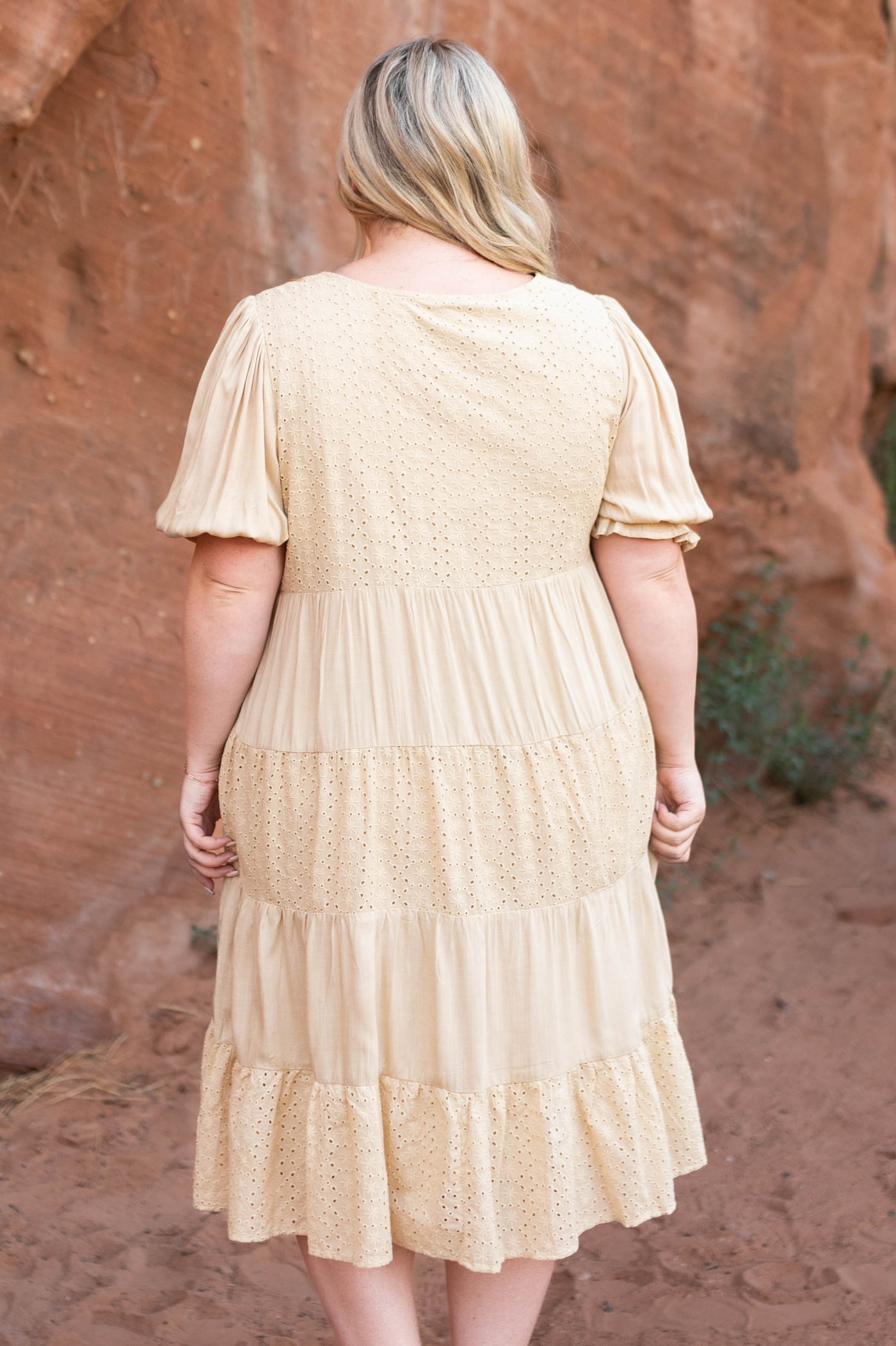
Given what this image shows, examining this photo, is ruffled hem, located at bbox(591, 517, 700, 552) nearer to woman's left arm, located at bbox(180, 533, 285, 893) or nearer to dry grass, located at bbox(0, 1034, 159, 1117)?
woman's left arm, located at bbox(180, 533, 285, 893)

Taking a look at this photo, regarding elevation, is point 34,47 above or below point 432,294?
above

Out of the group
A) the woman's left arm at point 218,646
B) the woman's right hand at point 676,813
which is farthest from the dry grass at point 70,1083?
the woman's right hand at point 676,813

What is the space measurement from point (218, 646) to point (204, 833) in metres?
0.30

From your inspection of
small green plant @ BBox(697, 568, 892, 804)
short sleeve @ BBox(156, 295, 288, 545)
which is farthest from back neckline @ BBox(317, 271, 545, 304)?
small green plant @ BBox(697, 568, 892, 804)

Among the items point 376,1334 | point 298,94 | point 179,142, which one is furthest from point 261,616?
point 298,94

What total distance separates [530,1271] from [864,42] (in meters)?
4.19

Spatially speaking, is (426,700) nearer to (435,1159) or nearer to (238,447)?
(238,447)

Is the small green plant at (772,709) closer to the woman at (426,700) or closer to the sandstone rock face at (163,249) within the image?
the sandstone rock face at (163,249)

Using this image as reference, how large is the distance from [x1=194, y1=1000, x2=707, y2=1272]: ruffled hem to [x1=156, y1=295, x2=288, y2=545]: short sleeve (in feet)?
2.37

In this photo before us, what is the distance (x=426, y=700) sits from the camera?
166 centimetres

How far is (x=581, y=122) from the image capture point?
4.05 meters

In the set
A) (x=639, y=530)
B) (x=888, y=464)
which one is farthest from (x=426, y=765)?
(x=888, y=464)

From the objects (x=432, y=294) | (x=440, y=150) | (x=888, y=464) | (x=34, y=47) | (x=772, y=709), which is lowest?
(x=772, y=709)

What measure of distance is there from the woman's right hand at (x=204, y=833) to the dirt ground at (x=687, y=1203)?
3.93 feet
